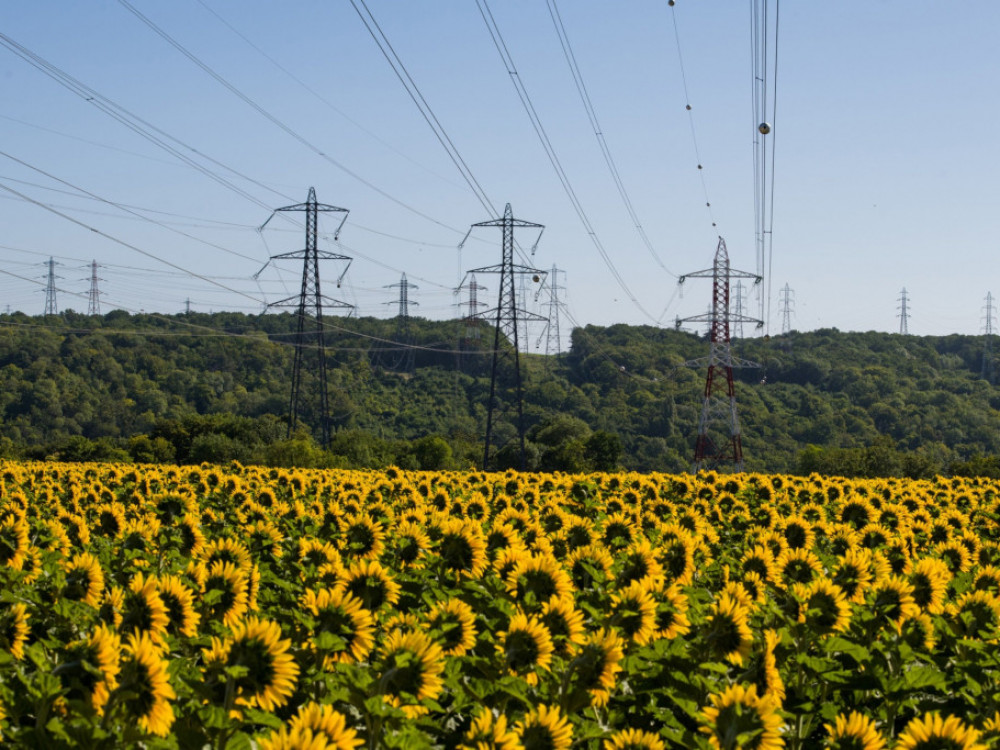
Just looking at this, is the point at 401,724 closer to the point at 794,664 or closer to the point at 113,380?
the point at 794,664

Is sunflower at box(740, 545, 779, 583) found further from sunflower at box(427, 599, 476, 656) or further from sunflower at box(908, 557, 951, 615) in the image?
sunflower at box(427, 599, 476, 656)

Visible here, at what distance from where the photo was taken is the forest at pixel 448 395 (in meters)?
77.2

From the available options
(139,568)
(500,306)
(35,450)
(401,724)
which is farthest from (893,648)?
(35,450)

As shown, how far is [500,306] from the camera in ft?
169

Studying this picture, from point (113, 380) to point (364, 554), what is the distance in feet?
322

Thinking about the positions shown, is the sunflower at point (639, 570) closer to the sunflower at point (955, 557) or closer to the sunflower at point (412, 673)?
the sunflower at point (412, 673)

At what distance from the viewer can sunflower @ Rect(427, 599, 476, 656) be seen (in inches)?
207

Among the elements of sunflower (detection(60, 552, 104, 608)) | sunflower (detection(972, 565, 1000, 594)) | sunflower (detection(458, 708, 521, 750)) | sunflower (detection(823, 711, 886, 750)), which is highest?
sunflower (detection(60, 552, 104, 608))

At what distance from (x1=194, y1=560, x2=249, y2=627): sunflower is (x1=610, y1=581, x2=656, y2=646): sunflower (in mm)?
2197

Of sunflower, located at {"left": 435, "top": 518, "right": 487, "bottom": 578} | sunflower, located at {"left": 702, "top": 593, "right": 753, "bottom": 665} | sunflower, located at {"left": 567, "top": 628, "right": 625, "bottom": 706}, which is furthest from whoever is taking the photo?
sunflower, located at {"left": 435, "top": 518, "right": 487, "bottom": 578}

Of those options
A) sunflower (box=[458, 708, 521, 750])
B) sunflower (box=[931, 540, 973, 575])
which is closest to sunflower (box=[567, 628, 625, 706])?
sunflower (box=[458, 708, 521, 750])

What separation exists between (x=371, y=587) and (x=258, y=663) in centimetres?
158

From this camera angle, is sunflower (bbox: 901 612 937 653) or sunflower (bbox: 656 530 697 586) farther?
sunflower (bbox: 656 530 697 586)

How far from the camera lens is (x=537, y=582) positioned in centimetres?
621
